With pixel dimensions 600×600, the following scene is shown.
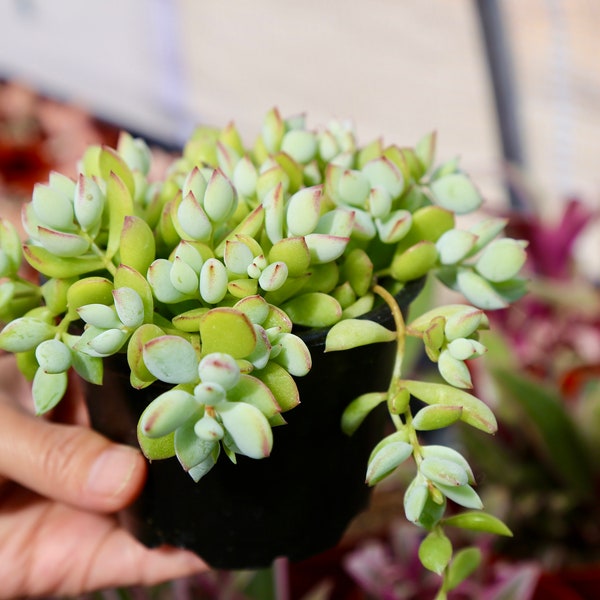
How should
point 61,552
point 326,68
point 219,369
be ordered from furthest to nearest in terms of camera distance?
point 326,68, point 61,552, point 219,369

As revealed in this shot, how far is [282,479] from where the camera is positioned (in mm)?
408

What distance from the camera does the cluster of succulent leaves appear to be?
312 millimetres

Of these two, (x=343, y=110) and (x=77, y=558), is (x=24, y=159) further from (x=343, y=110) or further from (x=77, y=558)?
(x=343, y=110)

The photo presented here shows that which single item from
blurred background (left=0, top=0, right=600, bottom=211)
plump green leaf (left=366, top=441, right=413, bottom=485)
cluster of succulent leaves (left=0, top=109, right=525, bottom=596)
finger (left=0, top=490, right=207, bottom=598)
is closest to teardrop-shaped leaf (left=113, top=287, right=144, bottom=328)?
cluster of succulent leaves (left=0, top=109, right=525, bottom=596)

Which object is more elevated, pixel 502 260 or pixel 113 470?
pixel 502 260

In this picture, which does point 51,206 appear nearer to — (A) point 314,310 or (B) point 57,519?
(A) point 314,310

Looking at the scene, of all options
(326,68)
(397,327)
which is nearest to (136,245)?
(397,327)

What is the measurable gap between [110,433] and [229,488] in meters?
0.09

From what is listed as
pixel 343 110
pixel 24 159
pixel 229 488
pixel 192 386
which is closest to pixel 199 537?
pixel 229 488

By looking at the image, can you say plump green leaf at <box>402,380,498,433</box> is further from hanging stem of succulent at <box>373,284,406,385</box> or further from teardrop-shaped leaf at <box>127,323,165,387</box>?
teardrop-shaped leaf at <box>127,323,165,387</box>

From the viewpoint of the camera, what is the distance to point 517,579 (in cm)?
64

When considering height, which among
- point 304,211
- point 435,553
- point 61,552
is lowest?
point 61,552

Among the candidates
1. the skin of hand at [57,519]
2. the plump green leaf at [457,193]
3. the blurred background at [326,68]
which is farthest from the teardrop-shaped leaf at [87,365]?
the blurred background at [326,68]

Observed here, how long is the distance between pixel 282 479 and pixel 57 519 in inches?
11.8
